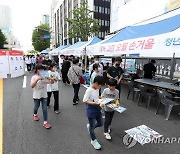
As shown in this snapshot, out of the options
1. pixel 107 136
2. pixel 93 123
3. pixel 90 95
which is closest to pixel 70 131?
pixel 107 136

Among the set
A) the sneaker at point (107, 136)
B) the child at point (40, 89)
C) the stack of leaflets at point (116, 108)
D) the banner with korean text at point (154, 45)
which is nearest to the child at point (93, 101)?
the stack of leaflets at point (116, 108)

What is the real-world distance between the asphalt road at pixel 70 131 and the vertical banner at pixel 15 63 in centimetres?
919

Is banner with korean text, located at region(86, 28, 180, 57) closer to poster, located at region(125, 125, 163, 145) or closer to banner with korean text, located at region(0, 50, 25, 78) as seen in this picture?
poster, located at region(125, 125, 163, 145)

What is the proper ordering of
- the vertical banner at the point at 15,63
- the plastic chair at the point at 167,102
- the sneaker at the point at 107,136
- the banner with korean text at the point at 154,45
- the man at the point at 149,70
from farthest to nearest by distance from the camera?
the vertical banner at the point at 15,63 < the man at the point at 149,70 < the plastic chair at the point at 167,102 < the banner with korean text at the point at 154,45 < the sneaker at the point at 107,136

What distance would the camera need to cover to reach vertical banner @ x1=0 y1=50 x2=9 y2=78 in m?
14.4

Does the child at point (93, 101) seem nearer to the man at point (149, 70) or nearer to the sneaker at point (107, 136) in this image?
the sneaker at point (107, 136)

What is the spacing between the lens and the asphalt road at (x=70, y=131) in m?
3.62

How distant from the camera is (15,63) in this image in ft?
50.6

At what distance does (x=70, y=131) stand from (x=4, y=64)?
484 inches

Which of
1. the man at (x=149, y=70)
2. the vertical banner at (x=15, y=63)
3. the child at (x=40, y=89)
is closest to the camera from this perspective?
the child at (x=40, y=89)

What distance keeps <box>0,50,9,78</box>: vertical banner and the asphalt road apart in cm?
900

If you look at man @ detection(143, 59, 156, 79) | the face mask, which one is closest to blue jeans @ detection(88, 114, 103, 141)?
the face mask

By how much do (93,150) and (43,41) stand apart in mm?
60642

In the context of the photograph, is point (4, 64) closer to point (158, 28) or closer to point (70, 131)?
point (70, 131)
